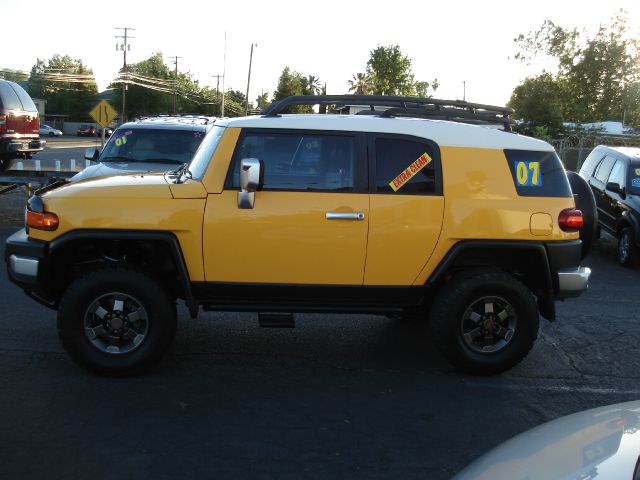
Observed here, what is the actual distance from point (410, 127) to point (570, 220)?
138cm

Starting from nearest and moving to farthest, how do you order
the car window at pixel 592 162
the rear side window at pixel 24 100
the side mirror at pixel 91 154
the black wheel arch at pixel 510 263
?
the black wheel arch at pixel 510 263 < the side mirror at pixel 91 154 < the car window at pixel 592 162 < the rear side window at pixel 24 100

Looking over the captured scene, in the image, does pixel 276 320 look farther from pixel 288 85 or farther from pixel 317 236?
pixel 288 85

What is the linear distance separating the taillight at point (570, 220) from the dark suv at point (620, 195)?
19.5 feet

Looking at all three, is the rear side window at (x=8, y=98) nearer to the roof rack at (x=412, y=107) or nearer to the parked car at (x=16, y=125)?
the parked car at (x=16, y=125)

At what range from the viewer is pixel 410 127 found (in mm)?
5355

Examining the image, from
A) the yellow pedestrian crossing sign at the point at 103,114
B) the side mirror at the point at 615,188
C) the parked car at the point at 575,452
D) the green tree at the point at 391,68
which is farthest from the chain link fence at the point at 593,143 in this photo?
the green tree at the point at 391,68

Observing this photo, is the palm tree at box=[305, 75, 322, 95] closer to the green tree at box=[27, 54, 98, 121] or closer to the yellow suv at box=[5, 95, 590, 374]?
the green tree at box=[27, 54, 98, 121]

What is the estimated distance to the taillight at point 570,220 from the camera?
535 centimetres

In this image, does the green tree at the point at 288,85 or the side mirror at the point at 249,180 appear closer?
the side mirror at the point at 249,180

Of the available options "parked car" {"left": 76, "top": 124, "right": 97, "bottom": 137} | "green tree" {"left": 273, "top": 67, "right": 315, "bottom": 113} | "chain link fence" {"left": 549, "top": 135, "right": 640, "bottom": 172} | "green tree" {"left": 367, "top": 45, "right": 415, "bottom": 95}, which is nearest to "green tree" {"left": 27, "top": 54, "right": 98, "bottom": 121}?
"parked car" {"left": 76, "top": 124, "right": 97, "bottom": 137}

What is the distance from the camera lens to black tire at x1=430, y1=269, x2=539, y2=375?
5.25m

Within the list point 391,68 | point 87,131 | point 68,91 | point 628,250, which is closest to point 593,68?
point 391,68

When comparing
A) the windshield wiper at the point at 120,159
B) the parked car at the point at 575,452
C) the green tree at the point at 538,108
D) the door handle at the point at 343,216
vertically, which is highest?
the green tree at the point at 538,108

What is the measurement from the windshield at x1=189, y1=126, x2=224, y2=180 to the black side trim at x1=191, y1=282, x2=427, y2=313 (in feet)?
2.73
